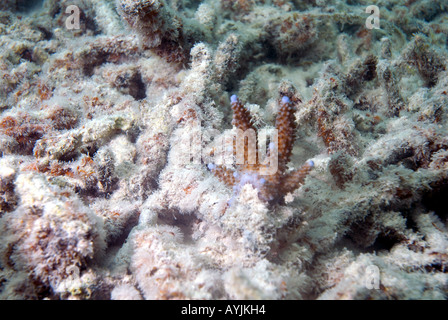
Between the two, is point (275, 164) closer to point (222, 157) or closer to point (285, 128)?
point (285, 128)

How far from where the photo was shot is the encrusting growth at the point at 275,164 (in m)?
1.88

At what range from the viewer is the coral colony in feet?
5.97

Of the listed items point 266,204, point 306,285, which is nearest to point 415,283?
point 306,285

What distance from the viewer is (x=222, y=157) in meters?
2.85

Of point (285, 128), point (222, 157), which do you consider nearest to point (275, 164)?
point (285, 128)

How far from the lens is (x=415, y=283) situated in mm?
1806

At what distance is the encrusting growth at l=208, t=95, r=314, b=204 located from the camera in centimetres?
188

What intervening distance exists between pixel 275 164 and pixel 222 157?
1002 millimetres

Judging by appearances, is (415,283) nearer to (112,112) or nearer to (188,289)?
(188,289)

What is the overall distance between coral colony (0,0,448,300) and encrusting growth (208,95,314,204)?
0.01 m

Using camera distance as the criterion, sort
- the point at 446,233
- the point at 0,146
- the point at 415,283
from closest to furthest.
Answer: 1. the point at 415,283
2. the point at 446,233
3. the point at 0,146

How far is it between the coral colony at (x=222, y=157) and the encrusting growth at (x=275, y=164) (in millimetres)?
14

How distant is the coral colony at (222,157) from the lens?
1818mm

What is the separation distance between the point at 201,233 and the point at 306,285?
1.09 metres
